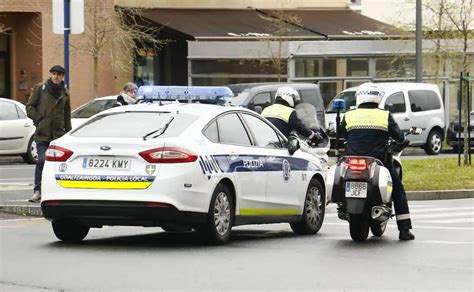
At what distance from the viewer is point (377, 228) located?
1404 cm

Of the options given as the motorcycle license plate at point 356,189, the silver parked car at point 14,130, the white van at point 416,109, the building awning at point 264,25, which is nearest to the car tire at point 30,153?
the silver parked car at point 14,130

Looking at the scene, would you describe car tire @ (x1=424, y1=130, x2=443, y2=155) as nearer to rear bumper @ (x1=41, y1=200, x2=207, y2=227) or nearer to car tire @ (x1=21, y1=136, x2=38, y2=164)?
car tire @ (x1=21, y1=136, x2=38, y2=164)

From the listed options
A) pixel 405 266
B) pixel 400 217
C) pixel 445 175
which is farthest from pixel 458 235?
pixel 445 175

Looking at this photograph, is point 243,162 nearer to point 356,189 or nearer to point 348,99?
point 356,189

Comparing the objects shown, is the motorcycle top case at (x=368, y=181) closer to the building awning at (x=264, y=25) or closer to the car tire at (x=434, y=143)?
the car tire at (x=434, y=143)

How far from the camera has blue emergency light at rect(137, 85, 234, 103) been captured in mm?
16266

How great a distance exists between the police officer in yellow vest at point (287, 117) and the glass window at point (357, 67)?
2753cm

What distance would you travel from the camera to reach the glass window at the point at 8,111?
2830cm

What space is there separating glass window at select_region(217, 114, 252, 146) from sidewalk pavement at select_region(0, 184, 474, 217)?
3946 mm

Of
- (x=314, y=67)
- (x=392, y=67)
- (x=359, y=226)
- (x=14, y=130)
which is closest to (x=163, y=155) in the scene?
(x=359, y=226)

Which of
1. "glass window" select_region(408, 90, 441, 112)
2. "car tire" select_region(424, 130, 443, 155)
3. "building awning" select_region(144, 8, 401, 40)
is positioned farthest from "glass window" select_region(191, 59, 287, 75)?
"car tire" select_region(424, 130, 443, 155)

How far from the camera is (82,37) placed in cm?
4166

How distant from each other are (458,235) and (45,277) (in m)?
5.82

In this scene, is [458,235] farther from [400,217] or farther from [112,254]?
[112,254]
